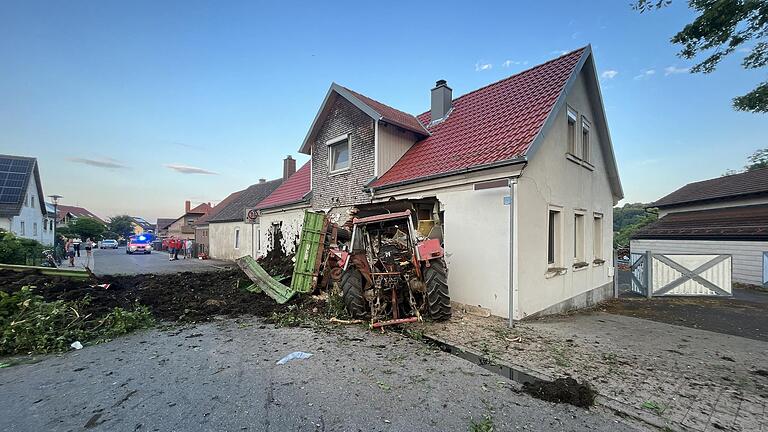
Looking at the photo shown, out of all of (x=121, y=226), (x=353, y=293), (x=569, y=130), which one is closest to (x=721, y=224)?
(x=569, y=130)

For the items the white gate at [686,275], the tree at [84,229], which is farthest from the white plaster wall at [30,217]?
the white gate at [686,275]

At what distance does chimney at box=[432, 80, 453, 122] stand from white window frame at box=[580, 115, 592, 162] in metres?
4.22

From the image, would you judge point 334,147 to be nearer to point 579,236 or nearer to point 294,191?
point 294,191

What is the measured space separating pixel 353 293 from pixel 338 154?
7185 mm

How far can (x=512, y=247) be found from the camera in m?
6.06

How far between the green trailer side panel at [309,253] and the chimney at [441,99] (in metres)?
5.56

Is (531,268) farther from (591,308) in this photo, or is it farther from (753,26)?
(753,26)


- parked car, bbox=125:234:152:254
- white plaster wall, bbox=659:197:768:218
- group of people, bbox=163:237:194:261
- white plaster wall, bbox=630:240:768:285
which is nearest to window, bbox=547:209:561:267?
white plaster wall, bbox=630:240:768:285

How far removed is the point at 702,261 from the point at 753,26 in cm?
713

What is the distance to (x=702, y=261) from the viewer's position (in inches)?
402

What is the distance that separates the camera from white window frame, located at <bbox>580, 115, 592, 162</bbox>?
31.2ft

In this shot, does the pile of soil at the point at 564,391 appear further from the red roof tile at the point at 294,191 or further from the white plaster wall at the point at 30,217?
the white plaster wall at the point at 30,217

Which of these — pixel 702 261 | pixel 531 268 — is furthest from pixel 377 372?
pixel 702 261

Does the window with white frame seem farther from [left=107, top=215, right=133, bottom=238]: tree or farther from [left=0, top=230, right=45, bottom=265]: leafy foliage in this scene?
[left=107, top=215, right=133, bottom=238]: tree
